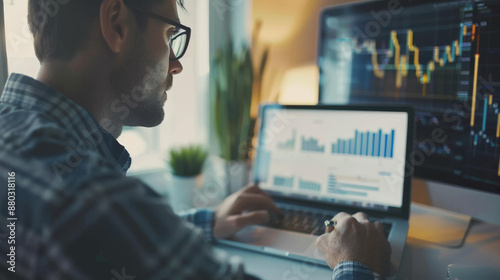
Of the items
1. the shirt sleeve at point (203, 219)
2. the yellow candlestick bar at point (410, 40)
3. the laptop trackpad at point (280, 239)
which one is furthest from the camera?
the yellow candlestick bar at point (410, 40)

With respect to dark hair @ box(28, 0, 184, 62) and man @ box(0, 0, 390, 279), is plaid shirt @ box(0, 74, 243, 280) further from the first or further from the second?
dark hair @ box(28, 0, 184, 62)

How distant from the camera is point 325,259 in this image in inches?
27.4

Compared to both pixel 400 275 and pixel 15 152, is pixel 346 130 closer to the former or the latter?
pixel 400 275

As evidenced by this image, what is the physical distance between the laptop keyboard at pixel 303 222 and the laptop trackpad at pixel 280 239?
0.9 inches

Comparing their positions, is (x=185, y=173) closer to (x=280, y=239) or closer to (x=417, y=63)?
(x=280, y=239)

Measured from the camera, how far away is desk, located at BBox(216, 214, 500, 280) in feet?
2.30

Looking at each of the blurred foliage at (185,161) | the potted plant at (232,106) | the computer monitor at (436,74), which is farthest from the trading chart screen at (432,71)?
the blurred foliage at (185,161)

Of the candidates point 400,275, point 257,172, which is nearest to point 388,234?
point 400,275

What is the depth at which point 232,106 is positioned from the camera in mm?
1406

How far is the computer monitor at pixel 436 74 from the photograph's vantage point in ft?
2.60

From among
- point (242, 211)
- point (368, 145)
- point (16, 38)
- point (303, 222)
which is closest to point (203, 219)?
point (242, 211)

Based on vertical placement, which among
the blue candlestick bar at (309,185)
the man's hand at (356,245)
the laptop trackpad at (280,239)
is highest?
the blue candlestick bar at (309,185)

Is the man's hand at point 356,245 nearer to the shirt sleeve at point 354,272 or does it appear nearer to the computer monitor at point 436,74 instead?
the shirt sleeve at point 354,272

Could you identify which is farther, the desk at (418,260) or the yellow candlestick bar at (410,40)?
the yellow candlestick bar at (410,40)
